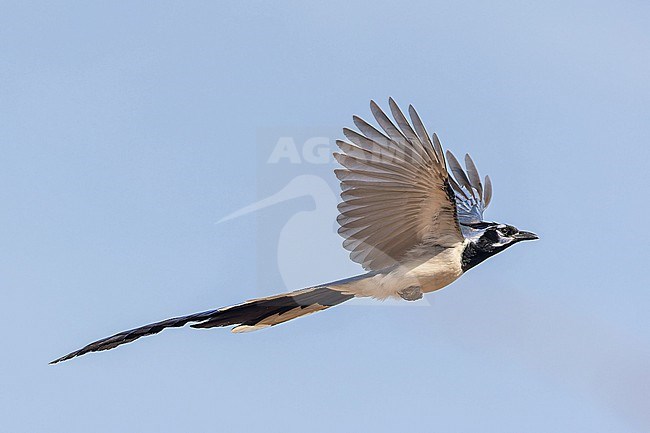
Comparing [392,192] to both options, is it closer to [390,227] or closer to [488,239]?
[390,227]

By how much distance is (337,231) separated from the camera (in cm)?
948

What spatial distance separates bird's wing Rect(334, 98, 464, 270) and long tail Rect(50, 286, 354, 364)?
42cm

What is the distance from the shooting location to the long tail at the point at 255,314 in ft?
27.9

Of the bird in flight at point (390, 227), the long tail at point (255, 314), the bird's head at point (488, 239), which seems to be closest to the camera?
the long tail at point (255, 314)

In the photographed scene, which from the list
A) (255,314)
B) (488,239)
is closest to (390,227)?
(488,239)

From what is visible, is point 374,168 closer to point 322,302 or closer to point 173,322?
point 322,302

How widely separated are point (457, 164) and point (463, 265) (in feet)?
7.18

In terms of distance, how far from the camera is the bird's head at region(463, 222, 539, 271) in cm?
979

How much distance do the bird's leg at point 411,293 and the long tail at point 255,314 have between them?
0.42 metres

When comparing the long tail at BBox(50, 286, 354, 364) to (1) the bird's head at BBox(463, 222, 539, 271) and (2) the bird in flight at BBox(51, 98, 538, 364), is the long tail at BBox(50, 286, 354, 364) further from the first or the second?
(1) the bird's head at BBox(463, 222, 539, 271)

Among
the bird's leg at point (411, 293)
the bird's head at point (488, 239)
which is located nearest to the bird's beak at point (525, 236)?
the bird's head at point (488, 239)

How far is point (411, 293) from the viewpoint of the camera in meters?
9.48

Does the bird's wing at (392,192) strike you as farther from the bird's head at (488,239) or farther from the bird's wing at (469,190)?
the bird's wing at (469,190)

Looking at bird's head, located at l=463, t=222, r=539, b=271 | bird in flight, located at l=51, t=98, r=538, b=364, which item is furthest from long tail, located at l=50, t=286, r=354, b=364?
bird's head, located at l=463, t=222, r=539, b=271
